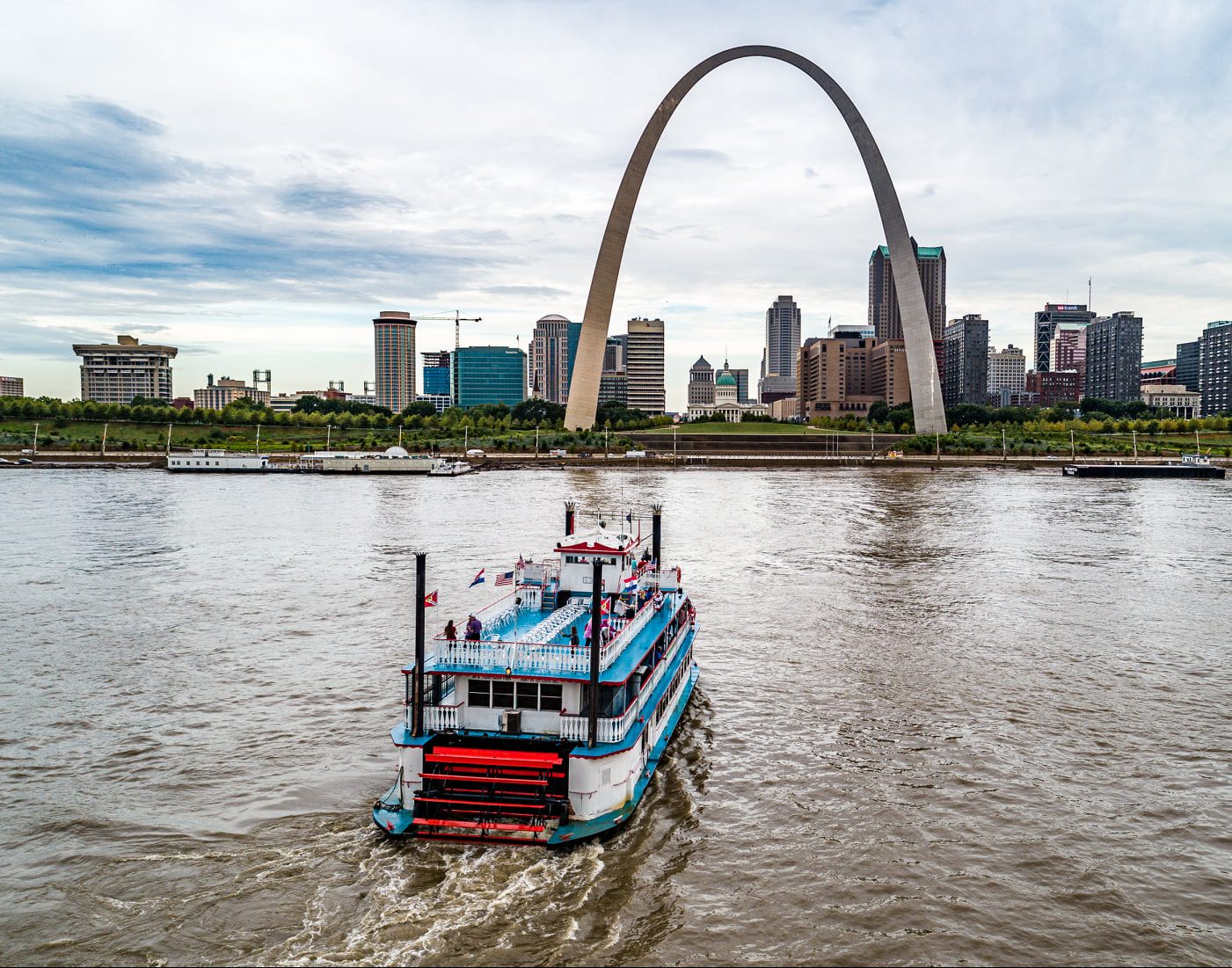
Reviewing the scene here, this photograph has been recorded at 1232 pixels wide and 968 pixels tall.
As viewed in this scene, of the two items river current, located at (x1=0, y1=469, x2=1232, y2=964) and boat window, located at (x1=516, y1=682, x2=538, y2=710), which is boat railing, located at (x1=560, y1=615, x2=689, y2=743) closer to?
boat window, located at (x1=516, y1=682, x2=538, y2=710)

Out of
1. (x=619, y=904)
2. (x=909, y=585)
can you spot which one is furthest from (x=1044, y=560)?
(x=619, y=904)

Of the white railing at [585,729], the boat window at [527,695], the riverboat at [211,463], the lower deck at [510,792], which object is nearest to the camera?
the lower deck at [510,792]

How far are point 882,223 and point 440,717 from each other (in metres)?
96.6

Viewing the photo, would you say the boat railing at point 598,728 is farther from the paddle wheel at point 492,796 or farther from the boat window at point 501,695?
the boat window at point 501,695

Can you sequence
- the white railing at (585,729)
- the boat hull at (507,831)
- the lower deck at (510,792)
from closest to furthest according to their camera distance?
1. the boat hull at (507,831)
2. the lower deck at (510,792)
3. the white railing at (585,729)

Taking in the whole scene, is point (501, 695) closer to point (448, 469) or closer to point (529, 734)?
point (529, 734)

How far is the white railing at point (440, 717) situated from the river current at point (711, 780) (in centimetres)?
166

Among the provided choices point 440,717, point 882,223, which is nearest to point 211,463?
point 882,223

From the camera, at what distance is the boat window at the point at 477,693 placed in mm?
14055

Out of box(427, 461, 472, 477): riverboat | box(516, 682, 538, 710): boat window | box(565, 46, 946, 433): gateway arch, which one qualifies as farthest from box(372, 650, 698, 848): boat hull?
box(565, 46, 946, 433): gateway arch

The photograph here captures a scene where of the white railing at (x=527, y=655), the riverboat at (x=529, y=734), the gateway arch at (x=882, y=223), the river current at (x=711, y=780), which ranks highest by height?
the gateway arch at (x=882, y=223)

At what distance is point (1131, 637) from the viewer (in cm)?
2412

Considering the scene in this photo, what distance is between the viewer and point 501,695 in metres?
14.0

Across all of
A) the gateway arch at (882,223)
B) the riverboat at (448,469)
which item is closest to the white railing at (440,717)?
the riverboat at (448,469)
